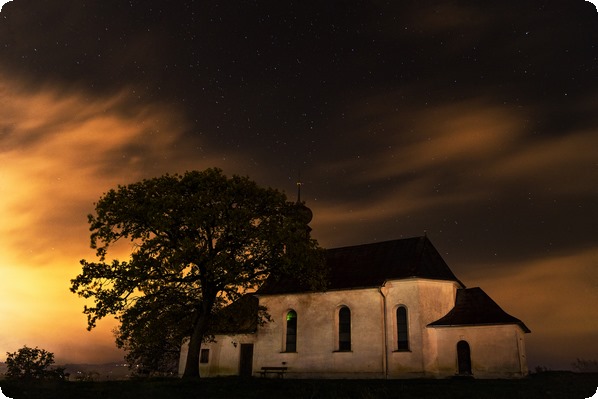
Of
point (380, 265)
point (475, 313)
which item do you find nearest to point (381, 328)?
point (380, 265)

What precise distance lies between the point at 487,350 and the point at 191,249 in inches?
794

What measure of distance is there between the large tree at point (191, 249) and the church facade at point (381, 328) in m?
6.20

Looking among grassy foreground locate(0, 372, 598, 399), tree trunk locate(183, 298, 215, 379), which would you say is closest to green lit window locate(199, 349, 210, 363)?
tree trunk locate(183, 298, 215, 379)

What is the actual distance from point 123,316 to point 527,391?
73.1ft

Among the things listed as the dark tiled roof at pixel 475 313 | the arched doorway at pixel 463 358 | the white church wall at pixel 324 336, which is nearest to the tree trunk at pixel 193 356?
the white church wall at pixel 324 336

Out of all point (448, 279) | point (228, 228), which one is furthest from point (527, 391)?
point (228, 228)

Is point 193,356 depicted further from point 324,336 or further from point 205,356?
point 205,356

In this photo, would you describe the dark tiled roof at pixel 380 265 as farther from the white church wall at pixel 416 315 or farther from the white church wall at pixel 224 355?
the white church wall at pixel 224 355

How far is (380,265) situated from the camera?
129 ft

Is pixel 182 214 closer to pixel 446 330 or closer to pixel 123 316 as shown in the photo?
pixel 123 316

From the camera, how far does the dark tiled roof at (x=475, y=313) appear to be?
110ft

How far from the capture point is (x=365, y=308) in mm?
37312

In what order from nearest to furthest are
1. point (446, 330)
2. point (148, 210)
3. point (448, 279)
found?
point (148, 210)
point (446, 330)
point (448, 279)

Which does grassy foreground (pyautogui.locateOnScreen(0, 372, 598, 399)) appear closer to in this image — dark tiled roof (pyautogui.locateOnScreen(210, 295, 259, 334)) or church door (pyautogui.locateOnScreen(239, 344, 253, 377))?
dark tiled roof (pyautogui.locateOnScreen(210, 295, 259, 334))
